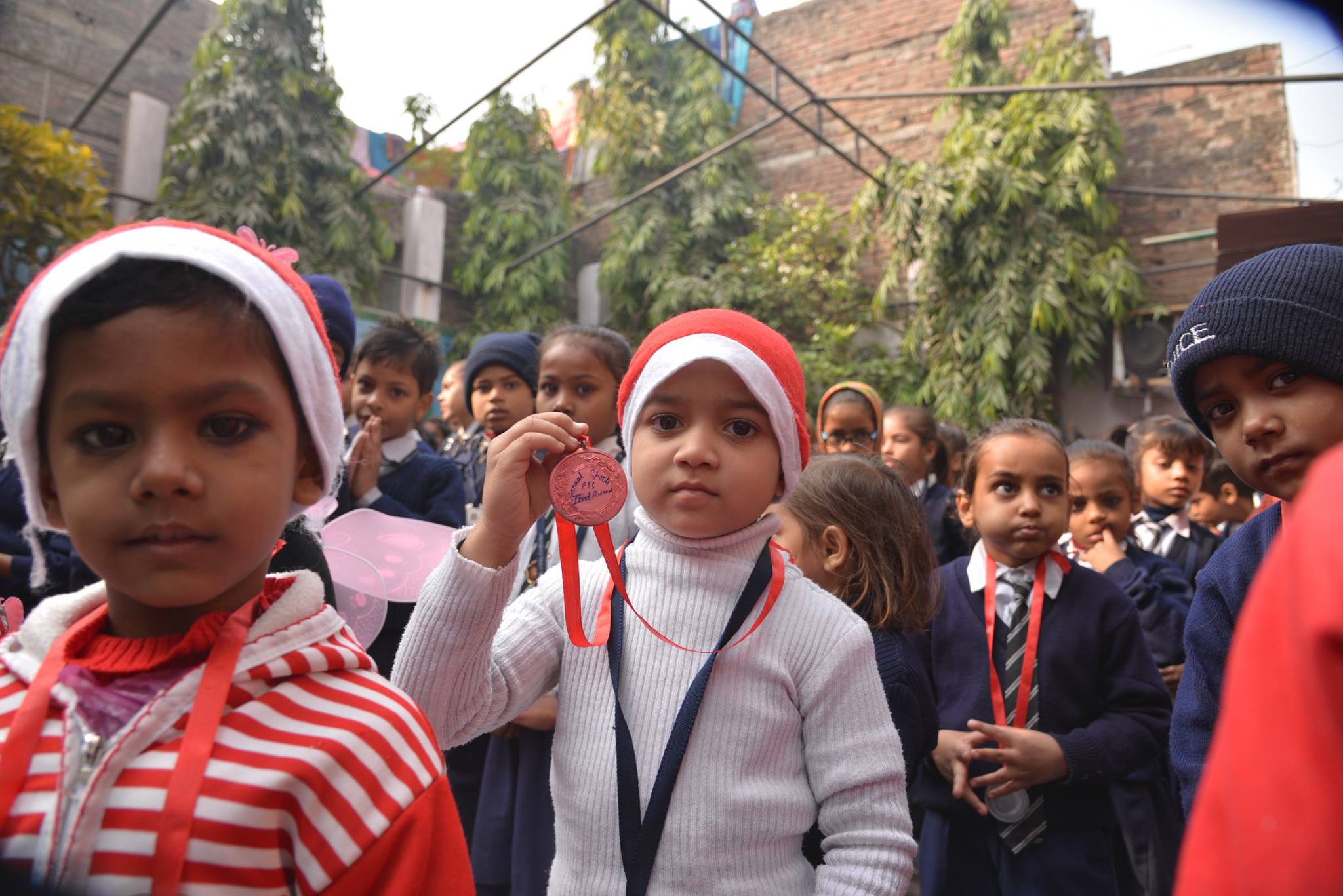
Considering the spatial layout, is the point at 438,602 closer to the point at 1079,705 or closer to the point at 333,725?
the point at 333,725

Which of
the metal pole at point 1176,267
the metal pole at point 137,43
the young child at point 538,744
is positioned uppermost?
the metal pole at point 1176,267

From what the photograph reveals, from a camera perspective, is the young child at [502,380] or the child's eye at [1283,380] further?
the young child at [502,380]

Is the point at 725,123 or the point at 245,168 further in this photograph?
the point at 725,123

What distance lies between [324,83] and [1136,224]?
29.6 ft

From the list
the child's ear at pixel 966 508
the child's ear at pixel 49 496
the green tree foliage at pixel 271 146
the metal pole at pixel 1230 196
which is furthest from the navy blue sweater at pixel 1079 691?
the green tree foliage at pixel 271 146

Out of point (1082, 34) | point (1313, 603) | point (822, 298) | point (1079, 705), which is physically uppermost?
point (1082, 34)

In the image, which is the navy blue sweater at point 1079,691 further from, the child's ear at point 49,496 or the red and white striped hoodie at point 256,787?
the child's ear at point 49,496

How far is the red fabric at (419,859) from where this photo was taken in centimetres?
85

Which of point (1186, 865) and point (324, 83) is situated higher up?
point (324, 83)

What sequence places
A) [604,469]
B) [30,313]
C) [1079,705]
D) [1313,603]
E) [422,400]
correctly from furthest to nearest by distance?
[422,400]
[1079,705]
[604,469]
[30,313]
[1313,603]

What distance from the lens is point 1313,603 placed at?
1.26 ft

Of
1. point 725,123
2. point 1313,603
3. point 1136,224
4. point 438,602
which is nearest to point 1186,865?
point 1313,603

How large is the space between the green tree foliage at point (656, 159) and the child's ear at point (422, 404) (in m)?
7.95

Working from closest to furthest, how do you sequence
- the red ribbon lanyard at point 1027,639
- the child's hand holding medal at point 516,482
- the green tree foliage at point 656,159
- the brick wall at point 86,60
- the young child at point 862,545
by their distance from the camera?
the child's hand holding medal at point 516,482
the young child at point 862,545
the red ribbon lanyard at point 1027,639
the brick wall at point 86,60
the green tree foliage at point 656,159
